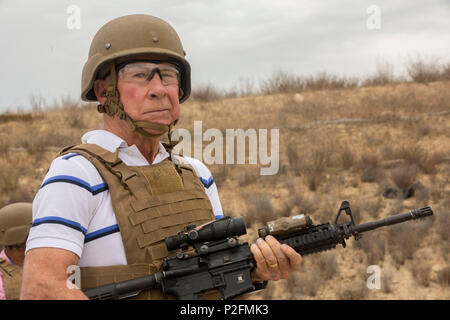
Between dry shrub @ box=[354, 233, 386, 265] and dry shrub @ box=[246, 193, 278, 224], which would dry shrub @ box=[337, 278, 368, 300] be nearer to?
dry shrub @ box=[354, 233, 386, 265]

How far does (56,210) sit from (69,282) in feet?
1.04

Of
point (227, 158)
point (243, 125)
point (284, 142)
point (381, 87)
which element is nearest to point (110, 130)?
point (227, 158)

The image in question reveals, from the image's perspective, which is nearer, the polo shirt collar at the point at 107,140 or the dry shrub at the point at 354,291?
the polo shirt collar at the point at 107,140

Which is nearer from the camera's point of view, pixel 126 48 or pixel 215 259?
pixel 215 259

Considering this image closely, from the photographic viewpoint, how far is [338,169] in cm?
1458

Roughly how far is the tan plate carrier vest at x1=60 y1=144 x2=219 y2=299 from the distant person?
2.43m

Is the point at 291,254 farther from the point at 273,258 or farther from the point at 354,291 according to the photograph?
the point at 354,291

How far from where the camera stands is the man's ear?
305 cm

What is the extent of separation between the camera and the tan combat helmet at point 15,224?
487cm

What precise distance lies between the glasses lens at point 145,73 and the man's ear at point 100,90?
0.19 meters

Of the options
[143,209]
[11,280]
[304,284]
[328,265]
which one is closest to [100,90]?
[143,209]

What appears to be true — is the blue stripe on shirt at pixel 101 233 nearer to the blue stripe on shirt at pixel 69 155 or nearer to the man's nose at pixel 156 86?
the blue stripe on shirt at pixel 69 155

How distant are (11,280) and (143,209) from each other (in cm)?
255

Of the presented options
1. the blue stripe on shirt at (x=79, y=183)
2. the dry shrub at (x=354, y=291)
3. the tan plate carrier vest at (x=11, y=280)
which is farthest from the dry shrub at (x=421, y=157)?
the blue stripe on shirt at (x=79, y=183)
